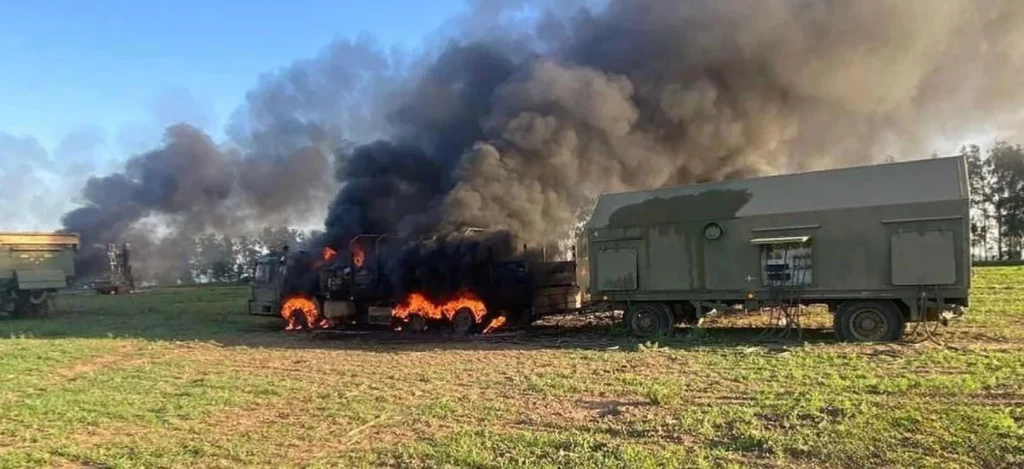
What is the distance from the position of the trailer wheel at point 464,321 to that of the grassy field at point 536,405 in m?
2.64

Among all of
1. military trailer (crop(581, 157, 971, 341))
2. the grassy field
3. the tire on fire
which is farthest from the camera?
the tire on fire

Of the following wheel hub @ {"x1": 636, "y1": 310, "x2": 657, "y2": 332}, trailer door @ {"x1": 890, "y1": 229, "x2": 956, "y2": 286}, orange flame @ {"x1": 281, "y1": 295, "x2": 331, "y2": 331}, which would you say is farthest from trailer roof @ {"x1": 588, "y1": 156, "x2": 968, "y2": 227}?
orange flame @ {"x1": 281, "y1": 295, "x2": 331, "y2": 331}

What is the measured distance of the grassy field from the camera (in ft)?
22.8

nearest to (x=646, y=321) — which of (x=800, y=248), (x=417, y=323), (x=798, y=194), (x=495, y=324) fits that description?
(x=800, y=248)

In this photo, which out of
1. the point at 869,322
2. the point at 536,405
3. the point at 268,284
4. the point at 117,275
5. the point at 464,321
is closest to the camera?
the point at 536,405

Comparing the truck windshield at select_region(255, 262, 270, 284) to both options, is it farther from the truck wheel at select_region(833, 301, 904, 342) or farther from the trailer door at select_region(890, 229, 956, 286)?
the trailer door at select_region(890, 229, 956, 286)

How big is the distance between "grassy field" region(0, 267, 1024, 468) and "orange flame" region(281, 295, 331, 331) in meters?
5.44

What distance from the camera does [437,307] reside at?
20344mm

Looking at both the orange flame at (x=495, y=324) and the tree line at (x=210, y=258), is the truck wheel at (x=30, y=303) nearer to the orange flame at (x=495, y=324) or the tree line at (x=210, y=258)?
the tree line at (x=210, y=258)

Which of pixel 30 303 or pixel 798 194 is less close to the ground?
pixel 798 194

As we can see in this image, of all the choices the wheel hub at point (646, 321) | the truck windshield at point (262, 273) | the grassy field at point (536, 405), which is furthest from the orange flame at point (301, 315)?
the wheel hub at point (646, 321)

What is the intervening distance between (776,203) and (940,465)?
10.2 meters

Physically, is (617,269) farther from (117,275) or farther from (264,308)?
(117,275)

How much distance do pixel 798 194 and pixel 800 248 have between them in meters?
1.13
